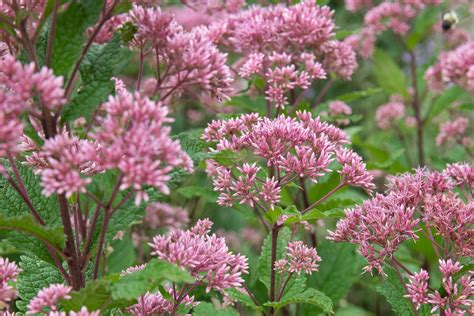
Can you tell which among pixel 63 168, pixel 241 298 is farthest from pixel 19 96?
pixel 241 298

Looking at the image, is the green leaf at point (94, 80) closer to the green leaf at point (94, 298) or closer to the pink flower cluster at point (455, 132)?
the green leaf at point (94, 298)

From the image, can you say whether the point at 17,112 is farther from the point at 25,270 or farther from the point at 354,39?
the point at 354,39

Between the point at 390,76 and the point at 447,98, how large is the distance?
1.20 feet

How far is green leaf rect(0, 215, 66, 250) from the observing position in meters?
1.24

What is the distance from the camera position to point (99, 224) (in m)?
1.45

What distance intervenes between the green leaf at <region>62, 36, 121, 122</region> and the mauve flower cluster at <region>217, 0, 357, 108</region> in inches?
29.7

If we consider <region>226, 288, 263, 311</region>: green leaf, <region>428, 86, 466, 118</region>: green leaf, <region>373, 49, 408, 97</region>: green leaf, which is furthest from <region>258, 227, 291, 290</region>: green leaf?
<region>373, 49, 408, 97</region>: green leaf

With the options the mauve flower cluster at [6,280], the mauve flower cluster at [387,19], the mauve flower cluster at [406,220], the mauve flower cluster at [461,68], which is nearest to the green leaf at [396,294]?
the mauve flower cluster at [406,220]

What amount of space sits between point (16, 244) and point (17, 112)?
1.24 ft

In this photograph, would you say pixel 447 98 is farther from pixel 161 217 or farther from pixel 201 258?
pixel 201 258

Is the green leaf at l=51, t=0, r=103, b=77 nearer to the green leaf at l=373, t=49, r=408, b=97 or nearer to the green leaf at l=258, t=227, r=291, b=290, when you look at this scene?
the green leaf at l=258, t=227, r=291, b=290

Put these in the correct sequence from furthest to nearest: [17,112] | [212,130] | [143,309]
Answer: [212,130], [143,309], [17,112]

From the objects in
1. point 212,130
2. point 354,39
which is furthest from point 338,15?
point 212,130

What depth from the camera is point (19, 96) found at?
118cm
